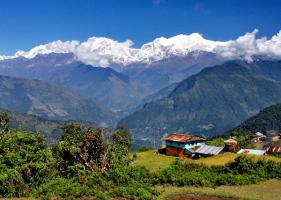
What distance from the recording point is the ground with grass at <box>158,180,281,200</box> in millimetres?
50812

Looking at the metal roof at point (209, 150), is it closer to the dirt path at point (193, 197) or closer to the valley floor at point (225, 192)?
the valley floor at point (225, 192)

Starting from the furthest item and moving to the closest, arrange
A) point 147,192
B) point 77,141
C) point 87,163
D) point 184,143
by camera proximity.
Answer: point 184,143, point 77,141, point 87,163, point 147,192

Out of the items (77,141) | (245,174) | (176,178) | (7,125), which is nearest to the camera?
(176,178)

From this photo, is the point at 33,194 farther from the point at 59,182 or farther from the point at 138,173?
the point at 138,173

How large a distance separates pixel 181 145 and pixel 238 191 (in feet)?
158

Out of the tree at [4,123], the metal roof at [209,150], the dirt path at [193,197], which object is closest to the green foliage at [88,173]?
the dirt path at [193,197]

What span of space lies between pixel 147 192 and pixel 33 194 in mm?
13477

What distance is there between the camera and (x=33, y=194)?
52281 millimetres

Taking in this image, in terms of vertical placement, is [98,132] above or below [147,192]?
above

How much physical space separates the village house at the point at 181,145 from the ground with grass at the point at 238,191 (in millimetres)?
42898

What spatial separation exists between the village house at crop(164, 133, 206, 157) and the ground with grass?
42.9m

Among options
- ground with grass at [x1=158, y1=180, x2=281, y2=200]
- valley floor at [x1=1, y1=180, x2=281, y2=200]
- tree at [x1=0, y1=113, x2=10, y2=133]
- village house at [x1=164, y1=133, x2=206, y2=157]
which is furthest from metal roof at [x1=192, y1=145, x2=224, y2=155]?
tree at [x1=0, y1=113, x2=10, y2=133]

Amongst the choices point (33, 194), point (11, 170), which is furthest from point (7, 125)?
point (33, 194)

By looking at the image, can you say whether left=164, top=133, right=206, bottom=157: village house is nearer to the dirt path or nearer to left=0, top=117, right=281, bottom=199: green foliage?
left=0, top=117, right=281, bottom=199: green foliage
